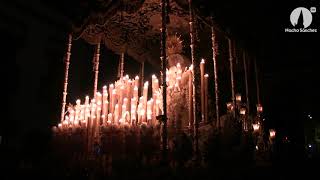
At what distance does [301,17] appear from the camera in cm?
751

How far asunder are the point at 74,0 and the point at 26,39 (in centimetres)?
307

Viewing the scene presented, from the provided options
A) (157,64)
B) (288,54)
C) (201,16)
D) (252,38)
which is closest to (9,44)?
(157,64)

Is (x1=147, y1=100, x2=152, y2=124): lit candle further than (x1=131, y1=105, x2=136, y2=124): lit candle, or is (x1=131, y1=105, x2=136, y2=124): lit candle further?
(x1=131, y1=105, x2=136, y2=124): lit candle

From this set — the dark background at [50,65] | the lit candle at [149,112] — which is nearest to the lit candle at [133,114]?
the lit candle at [149,112]

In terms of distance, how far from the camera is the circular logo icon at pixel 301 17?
727cm

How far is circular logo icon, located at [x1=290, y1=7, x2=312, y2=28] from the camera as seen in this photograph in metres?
7.27

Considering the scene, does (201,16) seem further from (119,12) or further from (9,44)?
(9,44)

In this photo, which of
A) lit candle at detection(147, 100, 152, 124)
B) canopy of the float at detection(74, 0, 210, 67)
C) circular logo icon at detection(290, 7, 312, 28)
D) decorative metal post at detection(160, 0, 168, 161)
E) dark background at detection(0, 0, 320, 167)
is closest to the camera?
decorative metal post at detection(160, 0, 168, 161)

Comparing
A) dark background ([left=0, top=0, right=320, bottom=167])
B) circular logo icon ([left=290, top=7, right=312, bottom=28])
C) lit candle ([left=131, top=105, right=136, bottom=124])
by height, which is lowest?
lit candle ([left=131, top=105, right=136, bottom=124])

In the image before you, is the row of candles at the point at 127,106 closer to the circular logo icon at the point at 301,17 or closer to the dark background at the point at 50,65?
the dark background at the point at 50,65

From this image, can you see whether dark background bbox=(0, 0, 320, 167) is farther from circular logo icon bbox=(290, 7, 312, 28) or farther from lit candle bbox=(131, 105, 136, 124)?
lit candle bbox=(131, 105, 136, 124)

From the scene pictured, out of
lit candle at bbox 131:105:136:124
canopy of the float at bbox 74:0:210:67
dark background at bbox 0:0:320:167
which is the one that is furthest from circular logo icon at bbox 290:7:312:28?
lit candle at bbox 131:105:136:124

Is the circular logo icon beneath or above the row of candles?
Answer: above

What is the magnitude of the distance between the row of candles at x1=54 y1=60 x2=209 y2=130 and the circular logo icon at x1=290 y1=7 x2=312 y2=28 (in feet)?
9.30
